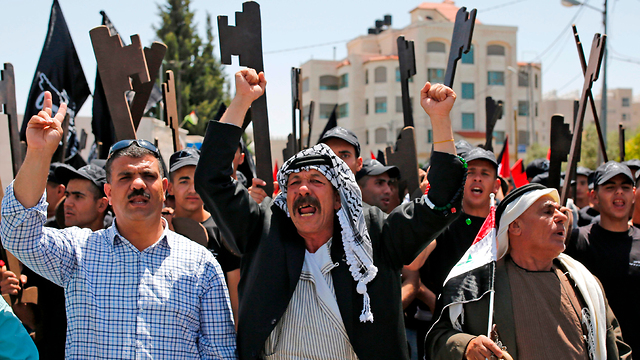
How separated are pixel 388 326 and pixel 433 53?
142 feet

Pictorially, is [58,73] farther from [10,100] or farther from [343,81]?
[343,81]

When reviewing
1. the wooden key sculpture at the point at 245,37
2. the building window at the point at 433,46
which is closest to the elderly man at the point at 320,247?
the wooden key sculpture at the point at 245,37

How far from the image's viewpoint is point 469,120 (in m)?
44.3

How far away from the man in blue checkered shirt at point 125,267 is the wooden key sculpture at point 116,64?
98 centimetres

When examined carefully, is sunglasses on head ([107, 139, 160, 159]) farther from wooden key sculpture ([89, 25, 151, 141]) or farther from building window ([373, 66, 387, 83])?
building window ([373, 66, 387, 83])

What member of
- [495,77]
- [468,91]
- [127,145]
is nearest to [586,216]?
[127,145]

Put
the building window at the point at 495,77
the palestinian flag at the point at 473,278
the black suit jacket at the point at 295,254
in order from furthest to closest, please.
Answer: the building window at the point at 495,77 → the palestinian flag at the point at 473,278 → the black suit jacket at the point at 295,254

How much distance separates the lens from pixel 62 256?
94.8 inches

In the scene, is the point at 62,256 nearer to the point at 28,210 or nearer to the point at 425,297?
the point at 28,210

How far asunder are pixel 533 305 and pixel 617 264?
54.7 inches

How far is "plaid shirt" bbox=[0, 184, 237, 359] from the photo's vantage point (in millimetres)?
2305

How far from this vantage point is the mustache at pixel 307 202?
2.52 m


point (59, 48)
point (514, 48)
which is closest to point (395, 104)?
point (514, 48)

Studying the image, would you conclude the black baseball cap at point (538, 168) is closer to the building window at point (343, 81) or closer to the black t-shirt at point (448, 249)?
the black t-shirt at point (448, 249)
